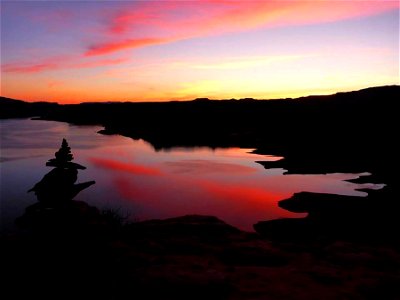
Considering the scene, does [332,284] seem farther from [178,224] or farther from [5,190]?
[5,190]

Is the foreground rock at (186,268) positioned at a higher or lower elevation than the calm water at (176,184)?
higher

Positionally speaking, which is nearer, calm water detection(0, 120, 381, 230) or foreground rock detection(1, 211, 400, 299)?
foreground rock detection(1, 211, 400, 299)

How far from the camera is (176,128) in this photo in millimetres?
138375

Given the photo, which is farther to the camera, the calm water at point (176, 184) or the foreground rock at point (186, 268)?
the calm water at point (176, 184)

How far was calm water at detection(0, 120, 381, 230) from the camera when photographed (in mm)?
36781

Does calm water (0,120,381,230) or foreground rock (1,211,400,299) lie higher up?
foreground rock (1,211,400,299)

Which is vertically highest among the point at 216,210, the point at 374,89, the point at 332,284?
the point at 374,89

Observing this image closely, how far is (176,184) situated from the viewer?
49.5m

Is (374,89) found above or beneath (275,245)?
above

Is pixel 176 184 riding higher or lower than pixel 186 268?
lower

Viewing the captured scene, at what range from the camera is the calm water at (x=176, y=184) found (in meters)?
36.8

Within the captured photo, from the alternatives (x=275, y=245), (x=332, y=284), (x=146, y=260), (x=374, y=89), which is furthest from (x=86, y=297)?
(x=374, y=89)

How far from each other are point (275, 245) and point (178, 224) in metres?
6.14

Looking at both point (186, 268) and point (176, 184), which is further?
point (176, 184)
